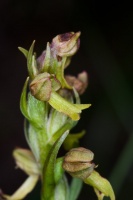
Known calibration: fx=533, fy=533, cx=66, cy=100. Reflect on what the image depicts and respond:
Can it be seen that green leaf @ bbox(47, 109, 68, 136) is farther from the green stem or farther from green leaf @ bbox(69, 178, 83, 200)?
the green stem

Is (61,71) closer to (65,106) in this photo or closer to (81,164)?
(65,106)

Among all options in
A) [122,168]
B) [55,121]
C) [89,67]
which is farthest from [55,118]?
[89,67]

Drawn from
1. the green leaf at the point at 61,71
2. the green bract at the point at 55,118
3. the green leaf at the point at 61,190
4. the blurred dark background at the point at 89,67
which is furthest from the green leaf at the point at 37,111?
the blurred dark background at the point at 89,67

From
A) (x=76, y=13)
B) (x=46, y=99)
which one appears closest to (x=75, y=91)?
(x=46, y=99)

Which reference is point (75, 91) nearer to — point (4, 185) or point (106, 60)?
point (106, 60)

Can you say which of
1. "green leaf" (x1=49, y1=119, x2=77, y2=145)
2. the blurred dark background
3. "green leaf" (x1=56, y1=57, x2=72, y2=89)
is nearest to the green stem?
the blurred dark background

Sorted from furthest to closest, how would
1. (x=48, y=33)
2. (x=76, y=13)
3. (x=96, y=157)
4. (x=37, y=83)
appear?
(x=48, y=33) → (x=76, y=13) → (x=96, y=157) → (x=37, y=83)

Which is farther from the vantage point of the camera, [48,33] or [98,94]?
[48,33]
